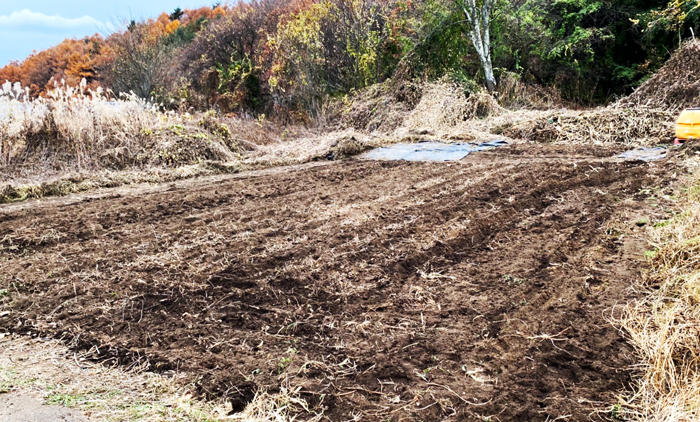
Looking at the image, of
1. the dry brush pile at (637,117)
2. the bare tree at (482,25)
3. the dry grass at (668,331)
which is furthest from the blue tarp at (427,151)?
the bare tree at (482,25)

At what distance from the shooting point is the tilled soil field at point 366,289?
103 inches

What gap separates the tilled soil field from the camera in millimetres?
2611

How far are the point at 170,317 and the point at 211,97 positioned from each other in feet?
69.7

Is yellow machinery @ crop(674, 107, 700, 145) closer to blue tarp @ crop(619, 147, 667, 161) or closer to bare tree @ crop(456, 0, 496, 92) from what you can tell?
blue tarp @ crop(619, 147, 667, 161)

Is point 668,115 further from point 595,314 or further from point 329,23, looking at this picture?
point 329,23

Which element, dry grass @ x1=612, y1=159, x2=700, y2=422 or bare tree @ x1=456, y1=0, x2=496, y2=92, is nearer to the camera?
dry grass @ x1=612, y1=159, x2=700, y2=422

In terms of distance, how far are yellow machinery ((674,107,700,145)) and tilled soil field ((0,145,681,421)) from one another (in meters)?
1.09

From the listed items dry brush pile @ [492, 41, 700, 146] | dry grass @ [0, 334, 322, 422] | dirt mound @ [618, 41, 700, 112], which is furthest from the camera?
dirt mound @ [618, 41, 700, 112]

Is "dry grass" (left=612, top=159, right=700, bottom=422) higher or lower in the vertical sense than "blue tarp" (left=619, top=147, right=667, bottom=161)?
lower

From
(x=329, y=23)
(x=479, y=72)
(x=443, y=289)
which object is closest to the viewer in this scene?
(x=443, y=289)

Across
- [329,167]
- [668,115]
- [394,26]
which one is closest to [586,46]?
[394,26]

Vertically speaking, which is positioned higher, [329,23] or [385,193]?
[329,23]

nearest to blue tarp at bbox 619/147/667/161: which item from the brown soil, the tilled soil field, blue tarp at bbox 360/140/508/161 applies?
the tilled soil field

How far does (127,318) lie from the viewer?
3.34 metres
